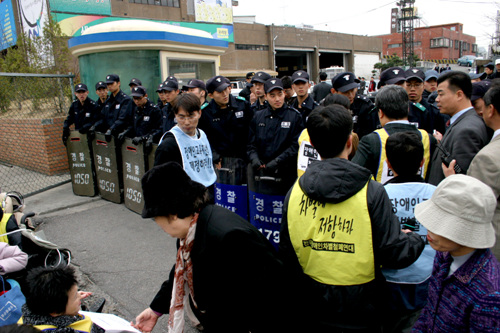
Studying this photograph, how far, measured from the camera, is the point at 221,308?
5.23 feet

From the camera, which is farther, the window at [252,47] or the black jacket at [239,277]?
the window at [252,47]

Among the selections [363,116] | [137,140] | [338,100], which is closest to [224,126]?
[137,140]

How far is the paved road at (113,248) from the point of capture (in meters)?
3.71

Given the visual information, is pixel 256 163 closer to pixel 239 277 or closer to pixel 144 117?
pixel 239 277

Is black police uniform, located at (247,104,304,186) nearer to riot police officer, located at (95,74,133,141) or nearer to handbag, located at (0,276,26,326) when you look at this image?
handbag, located at (0,276,26,326)

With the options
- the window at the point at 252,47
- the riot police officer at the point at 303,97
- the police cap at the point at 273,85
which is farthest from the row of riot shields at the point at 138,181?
the window at the point at 252,47

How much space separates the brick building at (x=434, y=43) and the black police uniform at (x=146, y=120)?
7654 centimetres

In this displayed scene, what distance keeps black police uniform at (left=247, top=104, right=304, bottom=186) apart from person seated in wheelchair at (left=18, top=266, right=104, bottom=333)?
2.45 m

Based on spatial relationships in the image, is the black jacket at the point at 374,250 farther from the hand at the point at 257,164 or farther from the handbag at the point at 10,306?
the hand at the point at 257,164

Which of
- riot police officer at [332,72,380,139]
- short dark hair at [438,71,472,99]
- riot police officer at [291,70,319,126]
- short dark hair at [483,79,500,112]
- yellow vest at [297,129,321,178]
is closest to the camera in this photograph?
short dark hair at [483,79,500,112]

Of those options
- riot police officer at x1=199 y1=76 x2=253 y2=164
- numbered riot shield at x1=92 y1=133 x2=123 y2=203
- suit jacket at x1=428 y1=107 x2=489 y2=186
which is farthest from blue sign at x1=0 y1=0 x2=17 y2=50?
suit jacket at x1=428 y1=107 x2=489 y2=186

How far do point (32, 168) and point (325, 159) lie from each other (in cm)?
926

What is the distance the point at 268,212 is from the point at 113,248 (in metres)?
2.23

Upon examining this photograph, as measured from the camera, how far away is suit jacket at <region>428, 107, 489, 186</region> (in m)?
2.63
